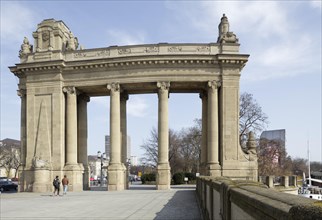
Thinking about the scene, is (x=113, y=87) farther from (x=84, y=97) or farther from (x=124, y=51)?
(x=84, y=97)

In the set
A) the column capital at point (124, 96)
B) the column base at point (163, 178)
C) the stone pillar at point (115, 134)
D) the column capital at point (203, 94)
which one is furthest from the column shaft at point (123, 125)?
the column capital at point (203, 94)

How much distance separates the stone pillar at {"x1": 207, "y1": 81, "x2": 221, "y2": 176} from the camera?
36.8 m

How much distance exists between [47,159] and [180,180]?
25003mm

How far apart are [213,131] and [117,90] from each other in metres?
10.7

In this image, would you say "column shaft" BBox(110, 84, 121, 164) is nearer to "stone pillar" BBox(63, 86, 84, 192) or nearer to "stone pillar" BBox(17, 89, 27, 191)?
"stone pillar" BBox(63, 86, 84, 192)

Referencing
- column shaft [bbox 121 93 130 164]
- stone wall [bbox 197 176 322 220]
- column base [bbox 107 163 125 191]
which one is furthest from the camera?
column shaft [bbox 121 93 130 164]

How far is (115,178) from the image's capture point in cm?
3706

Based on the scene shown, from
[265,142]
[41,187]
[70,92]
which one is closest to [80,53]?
[70,92]

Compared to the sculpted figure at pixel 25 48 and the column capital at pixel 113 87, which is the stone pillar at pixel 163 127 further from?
the sculpted figure at pixel 25 48

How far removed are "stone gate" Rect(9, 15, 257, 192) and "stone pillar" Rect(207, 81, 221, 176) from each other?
0.10m

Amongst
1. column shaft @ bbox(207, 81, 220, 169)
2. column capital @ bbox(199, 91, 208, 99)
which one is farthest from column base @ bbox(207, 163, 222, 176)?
column capital @ bbox(199, 91, 208, 99)

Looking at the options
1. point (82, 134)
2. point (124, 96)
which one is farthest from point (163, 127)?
point (82, 134)

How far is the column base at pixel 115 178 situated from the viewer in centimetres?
3694

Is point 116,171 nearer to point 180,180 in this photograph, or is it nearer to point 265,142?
point 180,180
